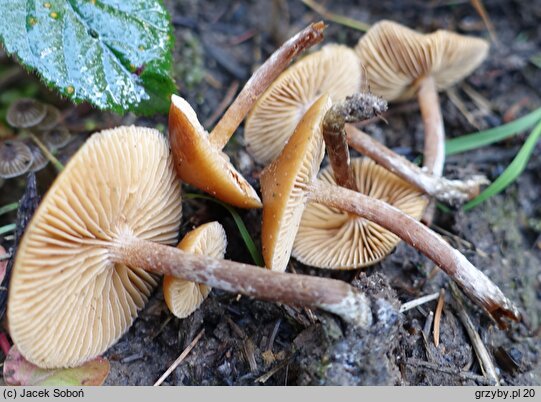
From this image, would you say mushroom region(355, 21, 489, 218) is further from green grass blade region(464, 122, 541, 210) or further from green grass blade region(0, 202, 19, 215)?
green grass blade region(0, 202, 19, 215)

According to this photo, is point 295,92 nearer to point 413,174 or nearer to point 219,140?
point 219,140

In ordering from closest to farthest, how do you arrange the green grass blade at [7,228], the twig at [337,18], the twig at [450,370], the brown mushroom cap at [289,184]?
the brown mushroom cap at [289,184]
the twig at [450,370]
the green grass blade at [7,228]
the twig at [337,18]

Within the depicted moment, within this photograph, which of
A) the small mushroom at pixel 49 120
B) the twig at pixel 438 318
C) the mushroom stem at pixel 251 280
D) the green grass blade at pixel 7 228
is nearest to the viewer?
the mushroom stem at pixel 251 280

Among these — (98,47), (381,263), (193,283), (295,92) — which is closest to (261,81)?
(295,92)

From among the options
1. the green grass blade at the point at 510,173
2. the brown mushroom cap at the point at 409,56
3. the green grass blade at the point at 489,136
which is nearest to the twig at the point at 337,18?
the brown mushroom cap at the point at 409,56

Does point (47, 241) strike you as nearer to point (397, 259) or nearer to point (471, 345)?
point (397, 259)

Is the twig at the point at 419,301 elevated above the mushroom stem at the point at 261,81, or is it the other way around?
the mushroom stem at the point at 261,81

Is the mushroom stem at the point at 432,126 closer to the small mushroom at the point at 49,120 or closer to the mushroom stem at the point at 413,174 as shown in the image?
the mushroom stem at the point at 413,174

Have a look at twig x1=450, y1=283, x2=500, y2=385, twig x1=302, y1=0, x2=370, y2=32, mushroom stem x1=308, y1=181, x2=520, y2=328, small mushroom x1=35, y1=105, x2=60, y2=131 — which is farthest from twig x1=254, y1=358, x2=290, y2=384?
twig x1=302, y1=0, x2=370, y2=32
